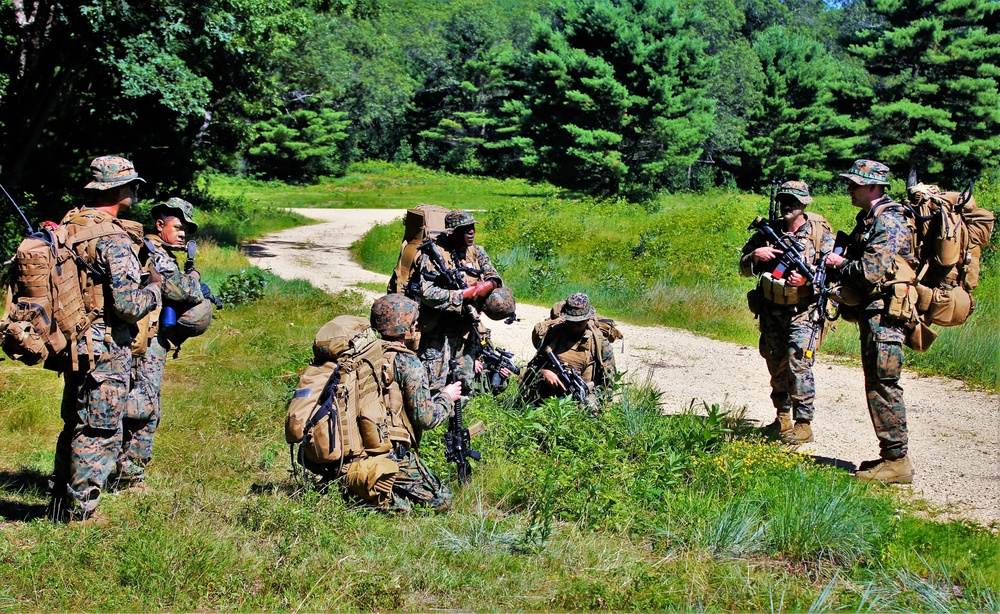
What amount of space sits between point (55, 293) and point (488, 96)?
5415 cm

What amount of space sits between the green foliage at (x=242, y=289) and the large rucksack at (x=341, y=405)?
307 inches

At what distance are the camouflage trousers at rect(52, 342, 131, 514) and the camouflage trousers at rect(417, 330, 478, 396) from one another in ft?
8.89

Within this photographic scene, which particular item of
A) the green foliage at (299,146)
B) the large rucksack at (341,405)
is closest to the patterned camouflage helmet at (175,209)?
the large rucksack at (341,405)

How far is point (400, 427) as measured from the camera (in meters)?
5.02

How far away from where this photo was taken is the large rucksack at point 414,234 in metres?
7.88

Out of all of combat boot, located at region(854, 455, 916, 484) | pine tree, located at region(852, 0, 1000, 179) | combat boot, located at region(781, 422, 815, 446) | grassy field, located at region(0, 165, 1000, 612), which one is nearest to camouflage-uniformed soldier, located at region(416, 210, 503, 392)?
grassy field, located at region(0, 165, 1000, 612)

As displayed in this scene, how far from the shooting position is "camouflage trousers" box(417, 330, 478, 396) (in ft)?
24.4

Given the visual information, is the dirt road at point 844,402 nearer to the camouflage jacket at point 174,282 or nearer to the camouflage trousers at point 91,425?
the camouflage jacket at point 174,282

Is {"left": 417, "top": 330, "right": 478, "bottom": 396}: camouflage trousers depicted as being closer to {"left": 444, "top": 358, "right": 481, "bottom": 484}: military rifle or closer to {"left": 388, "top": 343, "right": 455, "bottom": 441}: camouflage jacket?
{"left": 444, "top": 358, "right": 481, "bottom": 484}: military rifle

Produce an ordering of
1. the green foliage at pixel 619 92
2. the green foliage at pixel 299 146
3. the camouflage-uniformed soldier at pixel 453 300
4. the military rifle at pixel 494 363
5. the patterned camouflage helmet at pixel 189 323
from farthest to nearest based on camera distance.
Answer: the green foliage at pixel 299 146
the green foliage at pixel 619 92
the military rifle at pixel 494 363
the camouflage-uniformed soldier at pixel 453 300
the patterned camouflage helmet at pixel 189 323

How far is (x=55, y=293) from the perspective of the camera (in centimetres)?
482

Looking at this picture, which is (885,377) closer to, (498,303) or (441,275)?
(498,303)

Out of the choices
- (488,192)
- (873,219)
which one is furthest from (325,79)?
(873,219)

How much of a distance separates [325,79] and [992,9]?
26130 mm
